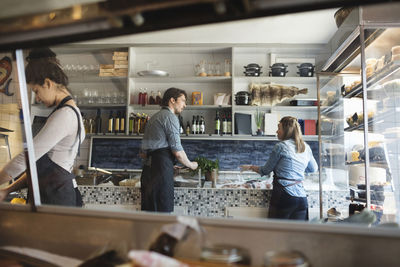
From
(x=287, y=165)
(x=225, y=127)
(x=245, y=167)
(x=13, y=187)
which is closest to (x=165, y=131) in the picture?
(x=287, y=165)

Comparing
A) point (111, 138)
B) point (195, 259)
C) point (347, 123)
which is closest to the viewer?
point (195, 259)

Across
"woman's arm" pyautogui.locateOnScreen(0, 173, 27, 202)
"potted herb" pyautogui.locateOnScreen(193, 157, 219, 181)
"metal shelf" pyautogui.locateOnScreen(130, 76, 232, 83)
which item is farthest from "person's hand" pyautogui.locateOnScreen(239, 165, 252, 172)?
"woman's arm" pyautogui.locateOnScreen(0, 173, 27, 202)

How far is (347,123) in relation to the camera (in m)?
2.66

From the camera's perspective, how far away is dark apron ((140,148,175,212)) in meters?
2.61

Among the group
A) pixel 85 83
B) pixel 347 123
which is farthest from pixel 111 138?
pixel 347 123

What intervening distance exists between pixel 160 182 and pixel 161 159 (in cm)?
21

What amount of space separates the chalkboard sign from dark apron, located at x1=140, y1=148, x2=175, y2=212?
5.24 feet

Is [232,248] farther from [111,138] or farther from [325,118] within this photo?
[111,138]

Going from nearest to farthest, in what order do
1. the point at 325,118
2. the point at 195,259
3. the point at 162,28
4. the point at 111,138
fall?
the point at 162,28 → the point at 195,259 → the point at 325,118 → the point at 111,138

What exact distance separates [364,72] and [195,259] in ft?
6.39

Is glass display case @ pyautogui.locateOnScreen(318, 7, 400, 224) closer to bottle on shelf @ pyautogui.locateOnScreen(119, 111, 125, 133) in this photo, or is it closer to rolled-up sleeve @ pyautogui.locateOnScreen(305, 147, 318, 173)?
rolled-up sleeve @ pyautogui.locateOnScreen(305, 147, 318, 173)

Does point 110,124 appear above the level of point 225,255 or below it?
above

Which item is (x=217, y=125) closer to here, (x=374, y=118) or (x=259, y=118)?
(x=259, y=118)

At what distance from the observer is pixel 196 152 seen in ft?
14.3
